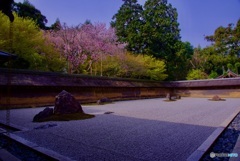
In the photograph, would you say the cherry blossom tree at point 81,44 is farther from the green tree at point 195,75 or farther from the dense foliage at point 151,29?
the green tree at point 195,75

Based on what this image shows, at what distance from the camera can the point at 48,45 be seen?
19.3 m

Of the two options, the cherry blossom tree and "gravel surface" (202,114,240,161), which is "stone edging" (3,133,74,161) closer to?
"gravel surface" (202,114,240,161)

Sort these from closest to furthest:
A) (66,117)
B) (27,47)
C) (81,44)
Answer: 1. (66,117)
2. (27,47)
3. (81,44)

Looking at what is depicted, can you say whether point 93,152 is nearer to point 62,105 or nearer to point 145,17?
point 62,105

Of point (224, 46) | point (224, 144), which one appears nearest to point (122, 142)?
point (224, 144)

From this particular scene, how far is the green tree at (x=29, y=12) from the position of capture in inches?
965

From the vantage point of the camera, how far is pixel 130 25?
2909cm

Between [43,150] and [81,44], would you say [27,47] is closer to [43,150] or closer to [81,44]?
[81,44]

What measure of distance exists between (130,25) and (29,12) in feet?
45.6

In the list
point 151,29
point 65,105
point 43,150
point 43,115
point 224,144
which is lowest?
point 224,144

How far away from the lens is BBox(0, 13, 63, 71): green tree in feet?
50.4

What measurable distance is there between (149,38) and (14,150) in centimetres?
2605

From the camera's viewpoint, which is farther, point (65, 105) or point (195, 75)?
point (195, 75)

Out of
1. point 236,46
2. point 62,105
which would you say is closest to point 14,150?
point 62,105
